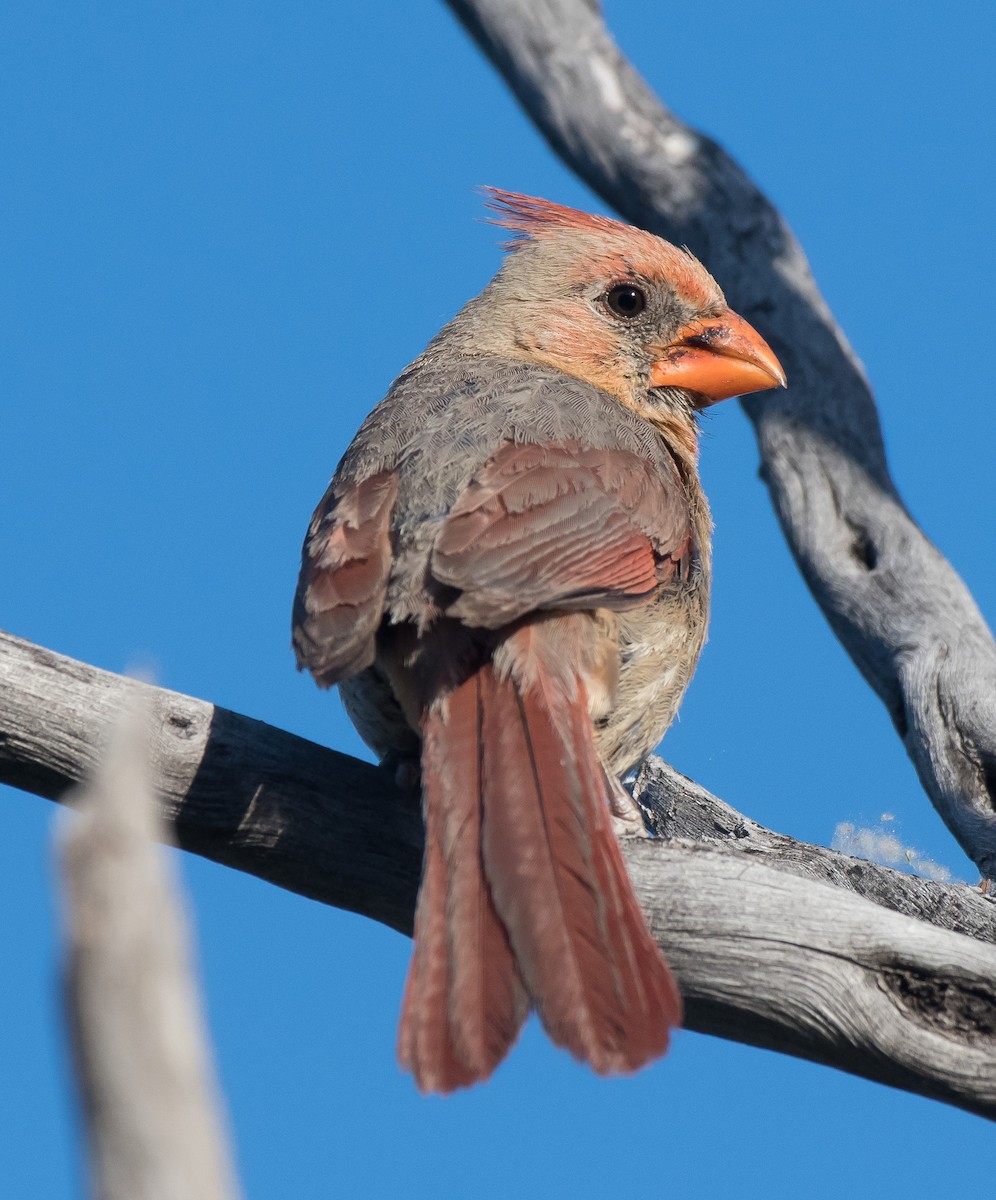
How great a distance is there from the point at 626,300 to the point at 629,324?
3.1 inches

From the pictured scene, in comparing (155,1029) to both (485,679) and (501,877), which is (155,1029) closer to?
(501,877)

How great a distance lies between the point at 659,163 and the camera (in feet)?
19.6

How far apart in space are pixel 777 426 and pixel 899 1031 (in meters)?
2.81

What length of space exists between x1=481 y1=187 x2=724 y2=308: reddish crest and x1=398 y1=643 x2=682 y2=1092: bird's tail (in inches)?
71.7

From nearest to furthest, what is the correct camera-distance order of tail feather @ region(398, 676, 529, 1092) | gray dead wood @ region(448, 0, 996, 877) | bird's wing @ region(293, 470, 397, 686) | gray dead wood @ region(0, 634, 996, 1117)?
tail feather @ region(398, 676, 529, 1092)
gray dead wood @ region(0, 634, 996, 1117)
bird's wing @ region(293, 470, 397, 686)
gray dead wood @ region(448, 0, 996, 877)

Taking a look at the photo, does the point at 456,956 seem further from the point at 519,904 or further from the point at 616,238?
the point at 616,238

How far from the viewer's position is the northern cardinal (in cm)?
262

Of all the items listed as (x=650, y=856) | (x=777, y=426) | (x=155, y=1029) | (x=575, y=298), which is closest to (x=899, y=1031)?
(x=650, y=856)

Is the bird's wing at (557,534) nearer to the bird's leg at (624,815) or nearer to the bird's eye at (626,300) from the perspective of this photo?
the bird's leg at (624,815)

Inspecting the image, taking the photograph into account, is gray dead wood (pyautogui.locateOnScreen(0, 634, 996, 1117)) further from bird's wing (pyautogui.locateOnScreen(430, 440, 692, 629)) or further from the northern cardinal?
bird's wing (pyautogui.locateOnScreen(430, 440, 692, 629))

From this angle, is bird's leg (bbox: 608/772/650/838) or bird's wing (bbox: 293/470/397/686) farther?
bird's leg (bbox: 608/772/650/838)

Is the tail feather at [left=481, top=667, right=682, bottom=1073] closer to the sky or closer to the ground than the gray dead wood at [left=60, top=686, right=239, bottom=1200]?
closer to the sky

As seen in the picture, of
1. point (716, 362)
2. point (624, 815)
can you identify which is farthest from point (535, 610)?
point (716, 362)

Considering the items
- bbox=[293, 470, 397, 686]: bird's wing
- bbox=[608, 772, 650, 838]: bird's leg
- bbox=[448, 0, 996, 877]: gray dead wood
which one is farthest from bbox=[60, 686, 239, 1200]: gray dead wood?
bbox=[448, 0, 996, 877]: gray dead wood
